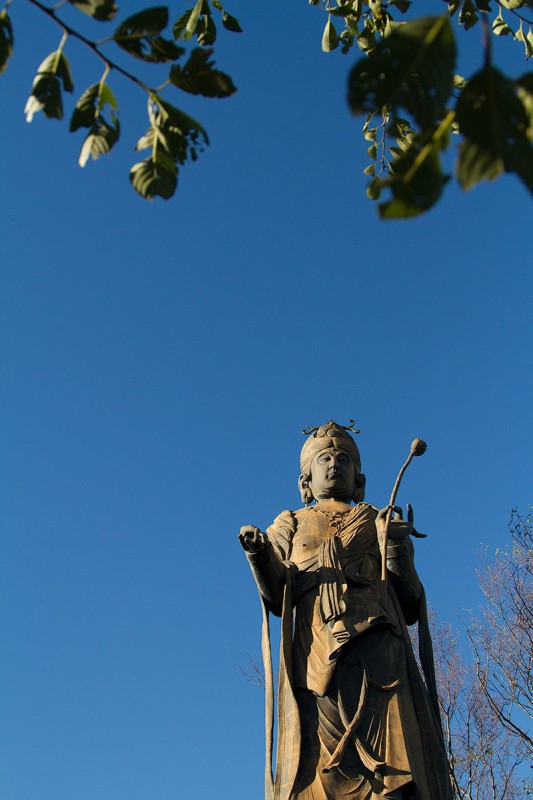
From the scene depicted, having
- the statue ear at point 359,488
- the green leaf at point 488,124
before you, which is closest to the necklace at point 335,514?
the statue ear at point 359,488

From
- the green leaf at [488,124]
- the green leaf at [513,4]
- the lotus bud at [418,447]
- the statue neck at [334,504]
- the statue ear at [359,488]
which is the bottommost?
the green leaf at [488,124]

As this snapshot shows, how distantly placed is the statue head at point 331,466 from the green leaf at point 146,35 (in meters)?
4.98

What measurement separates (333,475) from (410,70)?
5436mm

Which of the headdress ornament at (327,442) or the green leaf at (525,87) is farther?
the headdress ornament at (327,442)

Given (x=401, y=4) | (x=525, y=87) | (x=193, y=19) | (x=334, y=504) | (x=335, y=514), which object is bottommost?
(x=525, y=87)

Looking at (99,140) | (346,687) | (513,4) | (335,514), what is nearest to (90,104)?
(99,140)

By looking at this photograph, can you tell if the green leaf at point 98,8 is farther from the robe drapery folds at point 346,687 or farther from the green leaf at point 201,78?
Result: the robe drapery folds at point 346,687

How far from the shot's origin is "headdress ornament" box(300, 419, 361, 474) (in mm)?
6867

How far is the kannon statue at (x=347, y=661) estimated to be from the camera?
5.17m

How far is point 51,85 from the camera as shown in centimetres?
197

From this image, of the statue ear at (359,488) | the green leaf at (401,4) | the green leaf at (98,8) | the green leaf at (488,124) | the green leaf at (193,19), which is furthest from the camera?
the statue ear at (359,488)

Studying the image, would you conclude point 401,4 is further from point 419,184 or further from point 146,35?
point 419,184

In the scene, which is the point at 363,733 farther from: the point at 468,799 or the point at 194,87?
the point at 468,799

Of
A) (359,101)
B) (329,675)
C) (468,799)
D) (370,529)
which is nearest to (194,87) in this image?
(359,101)
